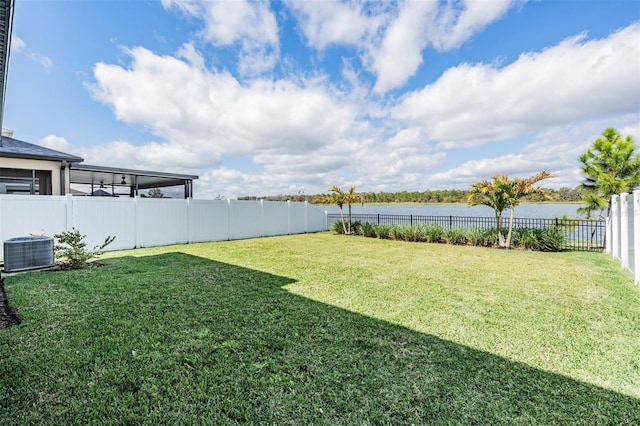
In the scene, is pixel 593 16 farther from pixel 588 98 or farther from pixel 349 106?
pixel 349 106

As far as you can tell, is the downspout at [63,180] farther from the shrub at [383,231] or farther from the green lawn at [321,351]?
the shrub at [383,231]

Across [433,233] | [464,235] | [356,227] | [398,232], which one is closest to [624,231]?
[464,235]

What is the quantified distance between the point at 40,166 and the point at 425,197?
56.9 ft

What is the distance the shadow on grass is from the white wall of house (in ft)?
27.0

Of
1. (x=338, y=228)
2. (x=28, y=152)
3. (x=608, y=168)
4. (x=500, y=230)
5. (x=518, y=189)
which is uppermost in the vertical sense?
(x=28, y=152)

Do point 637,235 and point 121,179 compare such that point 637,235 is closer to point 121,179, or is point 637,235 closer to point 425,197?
point 425,197

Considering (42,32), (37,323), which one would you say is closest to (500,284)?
(37,323)

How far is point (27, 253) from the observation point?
6023 millimetres

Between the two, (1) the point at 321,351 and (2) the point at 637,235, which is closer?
(1) the point at 321,351

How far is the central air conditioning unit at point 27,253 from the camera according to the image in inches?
230

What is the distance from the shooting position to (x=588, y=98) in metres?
9.90

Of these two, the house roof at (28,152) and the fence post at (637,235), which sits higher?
the house roof at (28,152)

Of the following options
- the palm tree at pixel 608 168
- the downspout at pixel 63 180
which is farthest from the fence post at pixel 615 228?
the downspout at pixel 63 180

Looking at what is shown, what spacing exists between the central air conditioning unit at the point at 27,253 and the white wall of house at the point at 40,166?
4536mm
